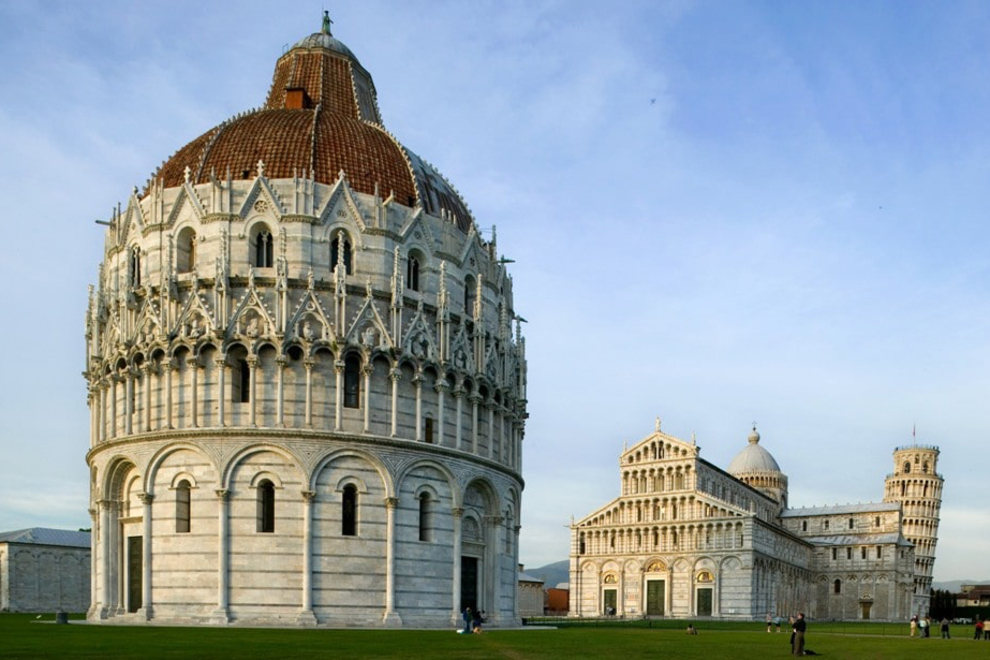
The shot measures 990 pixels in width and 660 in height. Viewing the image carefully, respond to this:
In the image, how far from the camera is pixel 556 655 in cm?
2736

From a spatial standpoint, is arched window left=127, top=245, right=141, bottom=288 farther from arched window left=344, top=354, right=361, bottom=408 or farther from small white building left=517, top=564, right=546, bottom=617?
small white building left=517, top=564, right=546, bottom=617

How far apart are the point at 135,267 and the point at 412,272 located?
12726 millimetres

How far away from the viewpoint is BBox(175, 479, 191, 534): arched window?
4162 centimetres

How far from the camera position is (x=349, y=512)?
42312mm

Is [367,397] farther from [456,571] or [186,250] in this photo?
[186,250]

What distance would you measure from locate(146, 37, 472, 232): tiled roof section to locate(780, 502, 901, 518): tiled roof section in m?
100

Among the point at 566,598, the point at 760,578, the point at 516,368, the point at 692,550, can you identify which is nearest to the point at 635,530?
the point at 692,550

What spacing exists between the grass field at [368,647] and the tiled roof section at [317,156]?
20.4 metres

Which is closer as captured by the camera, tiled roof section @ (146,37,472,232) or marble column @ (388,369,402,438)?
marble column @ (388,369,402,438)

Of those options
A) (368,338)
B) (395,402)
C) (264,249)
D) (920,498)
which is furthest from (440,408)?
(920,498)

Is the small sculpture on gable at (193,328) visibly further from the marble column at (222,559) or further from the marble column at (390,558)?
the marble column at (390,558)

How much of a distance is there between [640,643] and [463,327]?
56.5 feet

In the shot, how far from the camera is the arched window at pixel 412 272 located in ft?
153

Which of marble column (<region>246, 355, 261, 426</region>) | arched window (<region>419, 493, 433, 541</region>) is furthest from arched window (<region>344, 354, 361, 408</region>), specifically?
arched window (<region>419, 493, 433, 541</region>)
